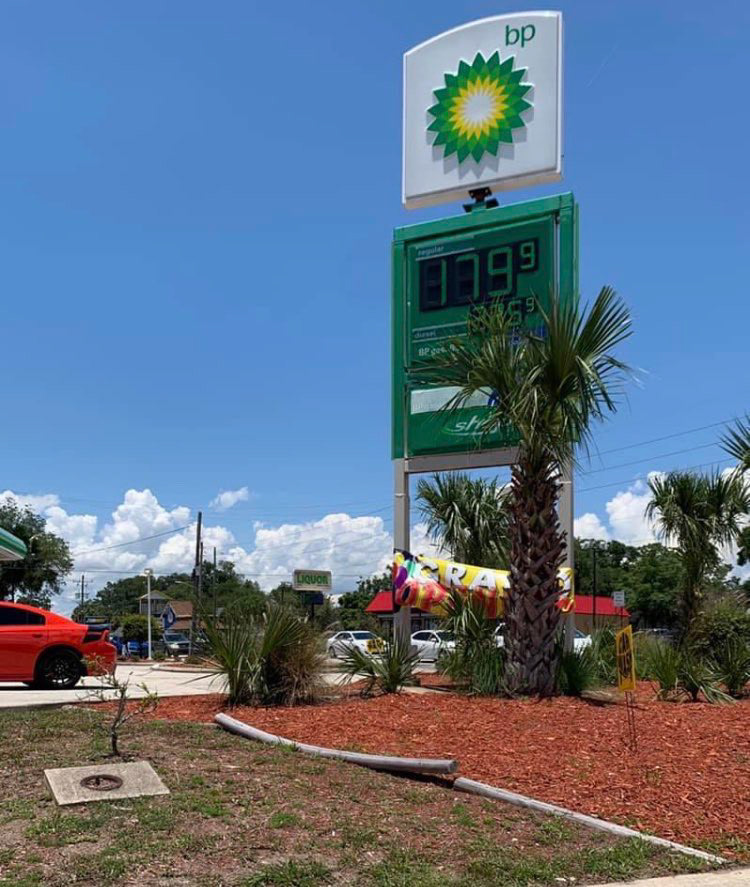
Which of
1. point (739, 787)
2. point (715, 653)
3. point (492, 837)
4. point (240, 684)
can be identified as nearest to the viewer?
point (492, 837)

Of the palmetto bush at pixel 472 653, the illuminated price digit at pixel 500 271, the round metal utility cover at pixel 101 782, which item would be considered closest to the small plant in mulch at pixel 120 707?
the round metal utility cover at pixel 101 782

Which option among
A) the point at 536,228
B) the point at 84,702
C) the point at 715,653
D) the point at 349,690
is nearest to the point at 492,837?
the point at 349,690

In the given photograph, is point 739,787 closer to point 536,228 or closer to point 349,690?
point 349,690

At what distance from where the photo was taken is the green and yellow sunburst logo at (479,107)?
16922mm

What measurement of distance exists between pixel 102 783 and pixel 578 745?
419 centimetres

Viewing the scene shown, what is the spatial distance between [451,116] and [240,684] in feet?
37.9

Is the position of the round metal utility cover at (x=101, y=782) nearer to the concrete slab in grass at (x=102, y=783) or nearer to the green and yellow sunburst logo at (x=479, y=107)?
the concrete slab in grass at (x=102, y=783)

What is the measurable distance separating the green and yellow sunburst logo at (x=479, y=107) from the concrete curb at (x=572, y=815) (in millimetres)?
12864

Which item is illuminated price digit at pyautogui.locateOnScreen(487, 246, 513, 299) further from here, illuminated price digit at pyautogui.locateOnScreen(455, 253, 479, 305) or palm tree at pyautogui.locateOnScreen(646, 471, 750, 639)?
palm tree at pyautogui.locateOnScreen(646, 471, 750, 639)

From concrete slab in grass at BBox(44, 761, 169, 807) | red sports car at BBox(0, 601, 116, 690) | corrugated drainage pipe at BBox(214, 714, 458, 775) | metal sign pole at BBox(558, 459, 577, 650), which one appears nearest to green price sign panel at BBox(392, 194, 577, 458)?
metal sign pole at BBox(558, 459, 577, 650)

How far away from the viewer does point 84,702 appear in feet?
40.1

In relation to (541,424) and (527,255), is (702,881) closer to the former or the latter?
(541,424)

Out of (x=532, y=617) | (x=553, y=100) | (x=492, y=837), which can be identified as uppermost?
(x=553, y=100)

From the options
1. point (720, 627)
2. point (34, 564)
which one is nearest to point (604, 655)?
point (720, 627)
